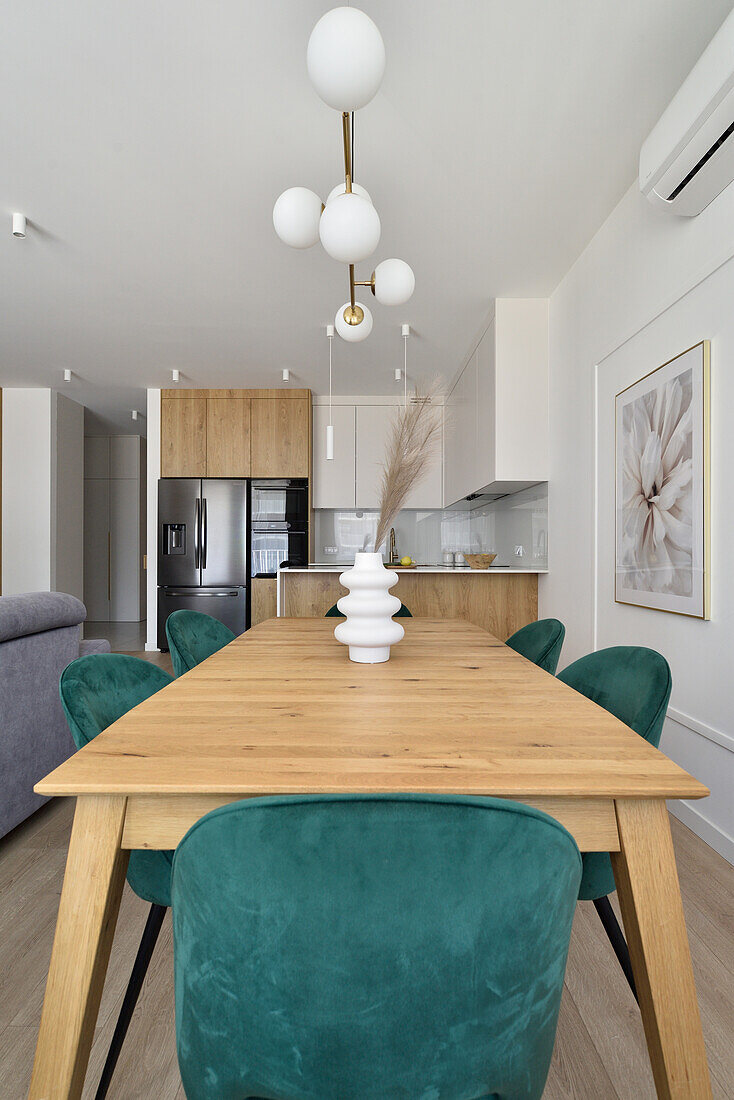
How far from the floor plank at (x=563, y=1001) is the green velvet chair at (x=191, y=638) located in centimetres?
71

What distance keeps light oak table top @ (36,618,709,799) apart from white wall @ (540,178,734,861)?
1124 mm

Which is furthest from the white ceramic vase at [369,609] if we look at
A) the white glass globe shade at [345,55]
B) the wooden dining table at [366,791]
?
the white glass globe shade at [345,55]

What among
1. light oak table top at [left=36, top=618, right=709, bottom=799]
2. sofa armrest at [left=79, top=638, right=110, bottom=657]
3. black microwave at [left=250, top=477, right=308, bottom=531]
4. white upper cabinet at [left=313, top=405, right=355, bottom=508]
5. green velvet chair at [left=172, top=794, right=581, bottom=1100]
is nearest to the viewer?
green velvet chair at [left=172, top=794, right=581, bottom=1100]

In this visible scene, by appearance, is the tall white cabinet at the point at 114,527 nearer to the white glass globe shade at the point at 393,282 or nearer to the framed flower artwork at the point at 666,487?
the framed flower artwork at the point at 666,487

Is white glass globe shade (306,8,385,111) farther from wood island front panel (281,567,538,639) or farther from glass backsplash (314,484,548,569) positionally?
glass backsplash (314,484,548,569)

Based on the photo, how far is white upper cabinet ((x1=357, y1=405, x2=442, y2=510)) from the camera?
6.66 meters

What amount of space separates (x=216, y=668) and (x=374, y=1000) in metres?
1.10

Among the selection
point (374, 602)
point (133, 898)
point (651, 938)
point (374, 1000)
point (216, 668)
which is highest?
point (374, 602)

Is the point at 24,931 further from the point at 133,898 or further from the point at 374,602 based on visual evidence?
the point at 374,602

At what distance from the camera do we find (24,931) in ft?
5.60

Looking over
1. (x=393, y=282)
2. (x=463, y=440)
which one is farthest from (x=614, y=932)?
(x=463, y=440)

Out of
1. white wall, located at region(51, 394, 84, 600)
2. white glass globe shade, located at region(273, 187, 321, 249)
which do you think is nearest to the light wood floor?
white glass globe shade, located at region(273, 187, 321, 249)

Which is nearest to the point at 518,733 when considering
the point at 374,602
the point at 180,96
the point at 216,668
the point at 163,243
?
the point at 374,602

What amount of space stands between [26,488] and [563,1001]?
6622mm
